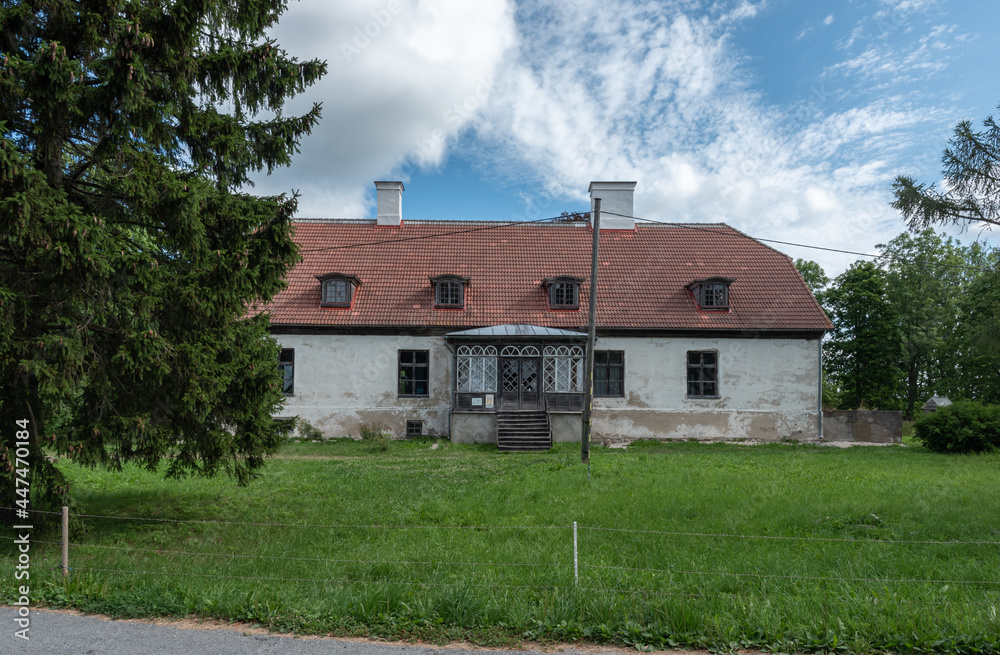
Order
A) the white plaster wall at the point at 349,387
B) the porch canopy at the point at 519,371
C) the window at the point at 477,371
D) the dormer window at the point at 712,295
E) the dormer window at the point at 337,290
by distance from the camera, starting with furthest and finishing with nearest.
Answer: the dormer window at the point at 712,295 → the dormer window at the point at 337,290 → the white plaster wall at the point at 349,387 → the window at the point at 477,371 → the porch canopy at the point at 519,371

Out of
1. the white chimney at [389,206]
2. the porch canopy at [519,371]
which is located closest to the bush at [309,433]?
the porch canopy at [519,371]

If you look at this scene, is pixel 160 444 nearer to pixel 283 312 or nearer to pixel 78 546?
pixel 78 546

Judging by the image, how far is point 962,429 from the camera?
18.0 metres

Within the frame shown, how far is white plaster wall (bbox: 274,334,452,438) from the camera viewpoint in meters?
20.7

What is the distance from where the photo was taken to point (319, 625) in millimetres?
5258

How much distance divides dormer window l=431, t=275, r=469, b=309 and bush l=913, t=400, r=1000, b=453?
16.3 meters

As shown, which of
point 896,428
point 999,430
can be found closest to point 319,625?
point 999,430

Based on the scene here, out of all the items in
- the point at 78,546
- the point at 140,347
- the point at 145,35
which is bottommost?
the point at 78,546

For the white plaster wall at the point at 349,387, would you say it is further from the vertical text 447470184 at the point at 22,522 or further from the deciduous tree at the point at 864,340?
the deciduous tree at the point at 864,340

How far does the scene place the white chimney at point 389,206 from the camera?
2520 centimetres

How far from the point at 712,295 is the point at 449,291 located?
9990 millimetres

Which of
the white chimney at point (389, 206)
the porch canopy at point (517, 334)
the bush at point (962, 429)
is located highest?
the white chimney at point (389, 206)

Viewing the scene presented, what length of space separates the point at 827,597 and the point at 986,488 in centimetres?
889

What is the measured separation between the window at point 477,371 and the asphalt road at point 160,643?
14970 millimetres
